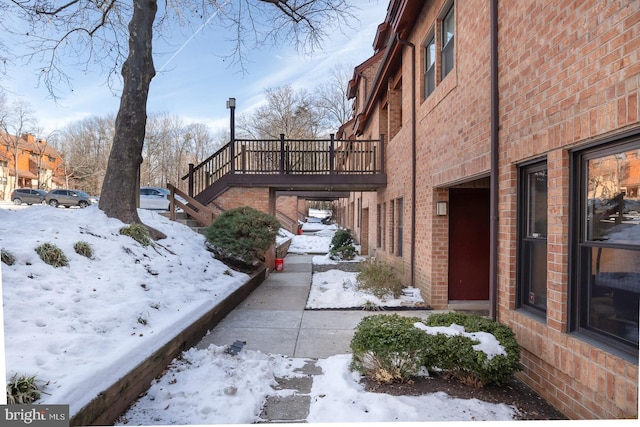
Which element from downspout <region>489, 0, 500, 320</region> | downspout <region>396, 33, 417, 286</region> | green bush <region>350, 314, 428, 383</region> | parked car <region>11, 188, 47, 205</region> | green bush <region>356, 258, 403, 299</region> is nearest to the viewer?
green bush <region>350, 314, 428, 383</region>

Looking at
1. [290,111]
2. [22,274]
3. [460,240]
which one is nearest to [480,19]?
[460,240]

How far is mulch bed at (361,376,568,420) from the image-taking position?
2.87 metres

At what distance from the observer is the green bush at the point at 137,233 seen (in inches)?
235

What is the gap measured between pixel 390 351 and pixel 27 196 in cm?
614

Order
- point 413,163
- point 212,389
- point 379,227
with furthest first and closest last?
point 379,227
point 413,163
point 212,389

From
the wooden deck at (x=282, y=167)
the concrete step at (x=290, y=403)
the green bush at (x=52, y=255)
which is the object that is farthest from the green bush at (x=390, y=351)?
the wooden deck at (x=282, y=167)

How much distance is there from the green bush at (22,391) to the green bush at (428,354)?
2344 mm

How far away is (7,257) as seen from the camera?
146 inches

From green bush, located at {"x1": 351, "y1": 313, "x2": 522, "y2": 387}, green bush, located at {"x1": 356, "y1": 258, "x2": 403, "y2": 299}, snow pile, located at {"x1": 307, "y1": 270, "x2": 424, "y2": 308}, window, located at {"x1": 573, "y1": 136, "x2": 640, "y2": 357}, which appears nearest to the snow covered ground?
green bush, located at {"x1": 351, "y1": 313, "x2": 522, "y2": 387}

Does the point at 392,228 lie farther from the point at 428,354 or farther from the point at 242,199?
the point at 428,354

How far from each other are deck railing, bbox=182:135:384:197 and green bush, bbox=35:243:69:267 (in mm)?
6372

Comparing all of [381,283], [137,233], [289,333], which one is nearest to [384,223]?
[381,283]

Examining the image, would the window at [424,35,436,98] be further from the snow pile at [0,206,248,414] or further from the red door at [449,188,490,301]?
the snow pile at [0,206,248,414]

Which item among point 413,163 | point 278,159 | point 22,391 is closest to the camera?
point 22,391
